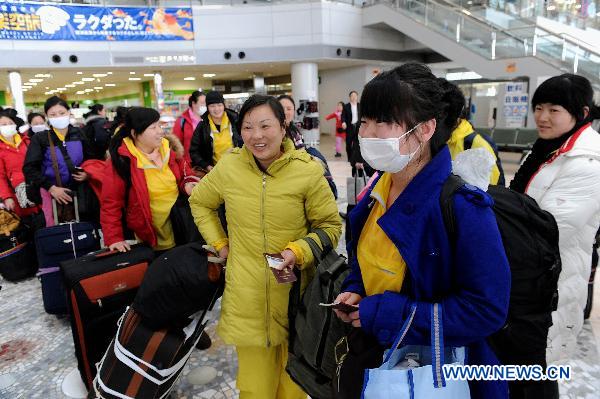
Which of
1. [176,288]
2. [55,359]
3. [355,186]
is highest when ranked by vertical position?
[176,288]

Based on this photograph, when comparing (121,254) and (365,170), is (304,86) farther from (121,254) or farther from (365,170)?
(121,254)

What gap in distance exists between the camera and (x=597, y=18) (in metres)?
13.2

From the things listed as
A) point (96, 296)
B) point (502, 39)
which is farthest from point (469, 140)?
point (502, 39)

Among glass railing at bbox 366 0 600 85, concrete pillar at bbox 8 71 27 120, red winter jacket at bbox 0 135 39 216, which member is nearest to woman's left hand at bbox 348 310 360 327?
red winter jacket at bbox 0 135 39 216

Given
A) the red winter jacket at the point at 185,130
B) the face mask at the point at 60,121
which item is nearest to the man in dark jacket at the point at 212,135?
the red winter jacket at the point at 185,130

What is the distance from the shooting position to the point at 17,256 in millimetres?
4031

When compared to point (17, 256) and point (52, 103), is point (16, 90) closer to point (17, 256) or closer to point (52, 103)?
point (17, 256)

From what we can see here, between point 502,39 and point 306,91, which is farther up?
point 502,39

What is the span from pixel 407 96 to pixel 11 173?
4643mm

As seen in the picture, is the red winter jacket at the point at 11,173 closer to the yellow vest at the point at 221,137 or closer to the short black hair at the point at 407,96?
the yellow vest at the point at 221,137

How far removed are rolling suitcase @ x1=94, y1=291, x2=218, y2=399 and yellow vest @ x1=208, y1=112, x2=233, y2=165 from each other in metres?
2.54

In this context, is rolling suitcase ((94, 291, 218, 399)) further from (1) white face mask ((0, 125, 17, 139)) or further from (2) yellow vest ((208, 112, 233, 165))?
(1) white face mask ((0, 125, 17, 139))

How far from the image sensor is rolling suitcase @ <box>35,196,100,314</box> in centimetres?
308

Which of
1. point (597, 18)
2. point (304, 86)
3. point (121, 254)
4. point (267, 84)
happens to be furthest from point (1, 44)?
point (597, 18)
